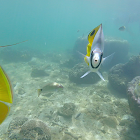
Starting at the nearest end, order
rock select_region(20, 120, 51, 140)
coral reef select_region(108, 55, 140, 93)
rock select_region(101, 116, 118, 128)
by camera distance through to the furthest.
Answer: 1. rock select_region(20, 120, 51, 140)
2. rock select_region(101, 116, 118, 128)
3. coral reef select_region(108, 55, 140, 93)

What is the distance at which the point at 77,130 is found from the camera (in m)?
3.99

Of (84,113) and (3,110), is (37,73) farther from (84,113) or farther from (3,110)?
(3,110)

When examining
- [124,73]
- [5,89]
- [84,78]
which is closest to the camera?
[5,89]

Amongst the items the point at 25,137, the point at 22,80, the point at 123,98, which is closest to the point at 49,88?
the point at 25,137

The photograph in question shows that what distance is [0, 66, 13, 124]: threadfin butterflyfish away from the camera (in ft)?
1.57

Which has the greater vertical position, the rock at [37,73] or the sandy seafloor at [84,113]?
the sandy seafloor at [84,113]

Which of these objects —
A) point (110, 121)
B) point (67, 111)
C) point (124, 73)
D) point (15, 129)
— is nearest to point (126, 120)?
point (110, 121)

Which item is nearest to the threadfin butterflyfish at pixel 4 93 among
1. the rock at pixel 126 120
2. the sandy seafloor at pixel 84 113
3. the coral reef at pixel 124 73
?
the sandy seafloor at pixel 84 113

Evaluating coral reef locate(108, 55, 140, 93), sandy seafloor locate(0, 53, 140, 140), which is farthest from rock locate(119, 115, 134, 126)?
coral reef locate(108, 55, 140, 93)

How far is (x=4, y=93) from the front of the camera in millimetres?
515

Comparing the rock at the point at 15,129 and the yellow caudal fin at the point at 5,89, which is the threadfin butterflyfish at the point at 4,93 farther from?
the rock at the point at 15,129

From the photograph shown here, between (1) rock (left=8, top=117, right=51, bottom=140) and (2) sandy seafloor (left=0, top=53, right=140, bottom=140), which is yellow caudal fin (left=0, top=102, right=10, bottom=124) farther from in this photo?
(1) rock (left=8, top=117, right=51, bottom=140)

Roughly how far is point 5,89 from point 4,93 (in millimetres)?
28

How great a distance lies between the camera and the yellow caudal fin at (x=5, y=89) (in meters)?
0.48
